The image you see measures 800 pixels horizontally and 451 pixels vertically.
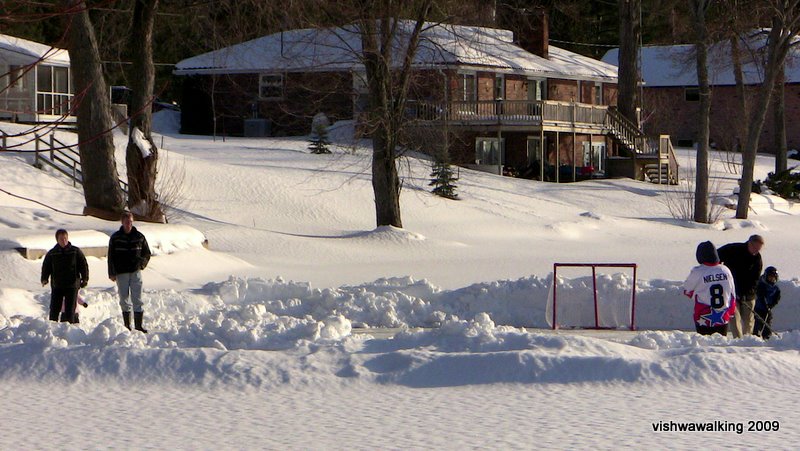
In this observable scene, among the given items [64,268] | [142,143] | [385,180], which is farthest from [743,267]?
[385,180]

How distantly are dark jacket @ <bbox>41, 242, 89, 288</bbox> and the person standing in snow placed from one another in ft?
1.63

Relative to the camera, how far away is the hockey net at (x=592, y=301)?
1817cm

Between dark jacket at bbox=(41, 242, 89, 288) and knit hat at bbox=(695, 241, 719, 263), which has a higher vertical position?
knit hat at bbox=(695, 241, 719, 263)

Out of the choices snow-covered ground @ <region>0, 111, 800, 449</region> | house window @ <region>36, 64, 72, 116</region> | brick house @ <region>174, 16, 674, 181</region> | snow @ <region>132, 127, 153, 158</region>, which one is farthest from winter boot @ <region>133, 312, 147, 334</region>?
house window @ <region>36, 64, 72, 116</region>

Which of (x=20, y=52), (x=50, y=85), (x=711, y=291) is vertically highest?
(x=20, y=52)

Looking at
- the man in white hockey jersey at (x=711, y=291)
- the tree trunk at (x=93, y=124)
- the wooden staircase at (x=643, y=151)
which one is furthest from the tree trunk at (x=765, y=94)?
the man in white hockey jersey at (x=711, y=291)

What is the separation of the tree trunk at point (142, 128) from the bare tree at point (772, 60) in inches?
847

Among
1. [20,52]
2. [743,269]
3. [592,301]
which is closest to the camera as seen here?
[743,269]

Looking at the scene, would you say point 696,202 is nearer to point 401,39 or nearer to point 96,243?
point 401,39

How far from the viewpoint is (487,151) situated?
5181 centimetres

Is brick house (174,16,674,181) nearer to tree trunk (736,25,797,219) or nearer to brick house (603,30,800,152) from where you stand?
tree trunk (736,25,797,219)

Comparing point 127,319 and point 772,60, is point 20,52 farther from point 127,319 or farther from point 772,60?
point 127,319

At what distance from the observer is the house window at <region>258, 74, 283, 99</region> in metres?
51.4

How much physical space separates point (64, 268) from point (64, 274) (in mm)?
79
